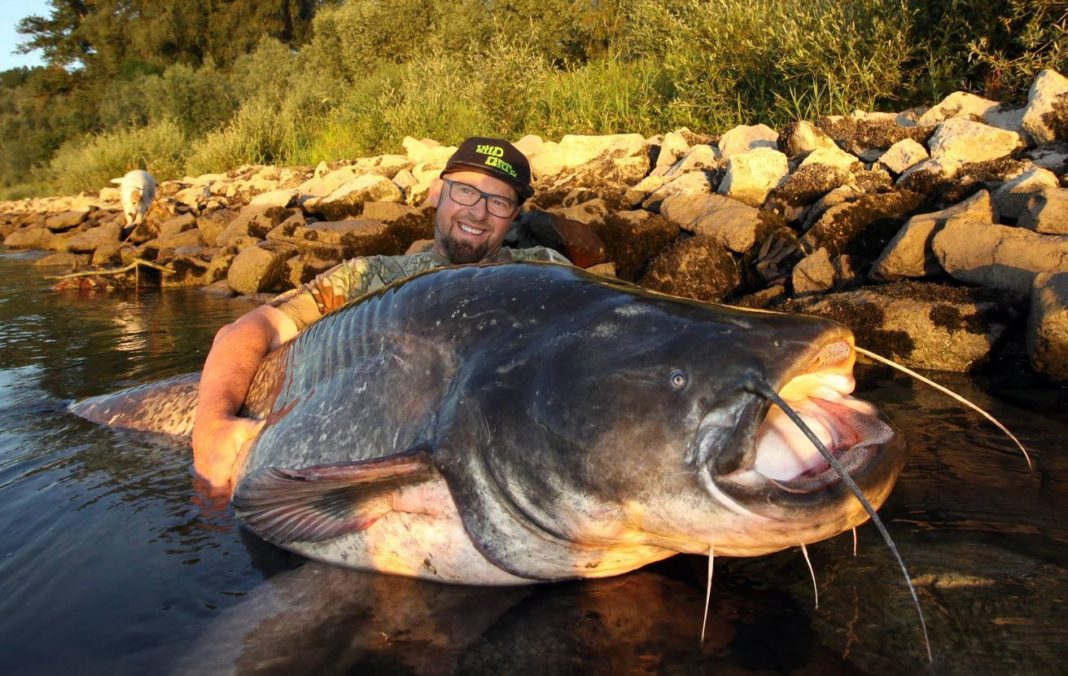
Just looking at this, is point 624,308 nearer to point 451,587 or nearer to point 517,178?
point 451,587

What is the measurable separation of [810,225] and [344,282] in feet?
13.6

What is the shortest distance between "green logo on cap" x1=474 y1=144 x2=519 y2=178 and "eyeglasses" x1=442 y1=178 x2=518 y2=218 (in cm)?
15

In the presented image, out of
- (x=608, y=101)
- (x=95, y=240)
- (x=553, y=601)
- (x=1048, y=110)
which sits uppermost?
(x=608, y=101)

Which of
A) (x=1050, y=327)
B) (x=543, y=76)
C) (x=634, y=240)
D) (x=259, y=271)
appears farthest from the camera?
(x=543, y=76)

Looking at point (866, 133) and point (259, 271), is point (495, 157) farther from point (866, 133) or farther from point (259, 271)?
point (259, 271)

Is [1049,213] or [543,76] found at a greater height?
[543,76]

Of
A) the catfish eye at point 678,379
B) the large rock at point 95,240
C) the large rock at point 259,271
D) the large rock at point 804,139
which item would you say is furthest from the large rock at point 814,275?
the large rock at point 95,240

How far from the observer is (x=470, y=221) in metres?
4.27

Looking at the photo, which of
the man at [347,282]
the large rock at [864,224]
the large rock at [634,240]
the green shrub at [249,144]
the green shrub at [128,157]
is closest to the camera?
the man at [347,282]

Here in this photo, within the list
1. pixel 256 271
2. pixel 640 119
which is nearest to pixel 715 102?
pixel 640 119

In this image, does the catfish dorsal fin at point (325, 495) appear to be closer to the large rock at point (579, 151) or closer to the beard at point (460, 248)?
the beard at point (460, 248)

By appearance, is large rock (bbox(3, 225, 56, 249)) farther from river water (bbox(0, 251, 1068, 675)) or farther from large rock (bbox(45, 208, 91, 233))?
river water (bbox(0, 251, 1068, 675))

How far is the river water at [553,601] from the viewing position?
1.94m

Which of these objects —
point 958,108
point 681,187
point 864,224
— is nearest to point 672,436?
Result: point 864,224
